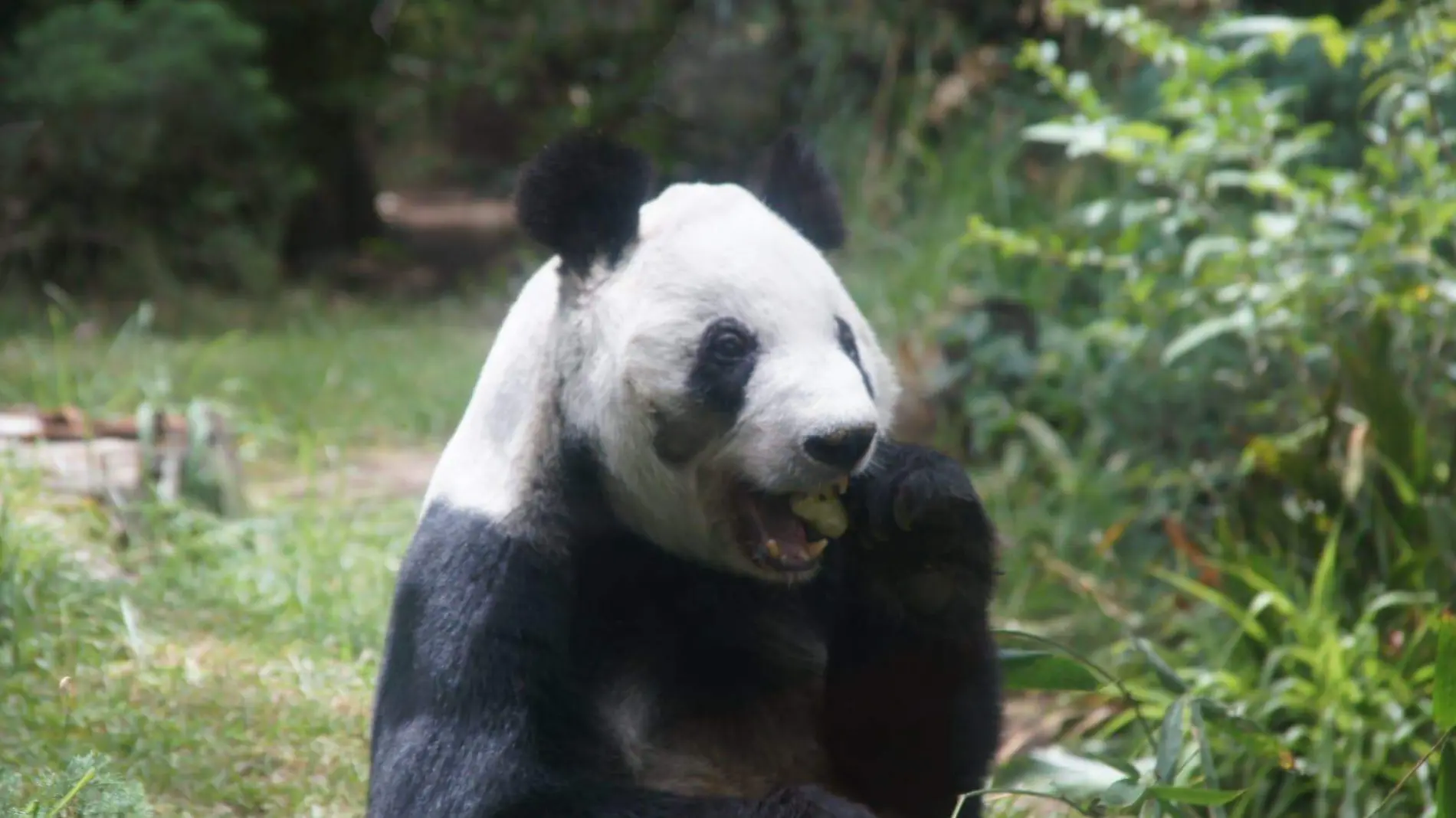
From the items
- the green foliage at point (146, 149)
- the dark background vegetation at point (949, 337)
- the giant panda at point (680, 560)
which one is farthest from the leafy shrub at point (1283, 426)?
the green foliage at point (146, 149)

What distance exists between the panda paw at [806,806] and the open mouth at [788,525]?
34cm

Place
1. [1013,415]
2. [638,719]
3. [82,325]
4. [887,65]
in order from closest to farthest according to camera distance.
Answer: [638,719] → [1013,415] → [82,325] → [887,65]

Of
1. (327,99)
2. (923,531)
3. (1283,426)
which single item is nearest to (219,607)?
(923,531)

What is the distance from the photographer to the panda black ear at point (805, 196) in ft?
9.31

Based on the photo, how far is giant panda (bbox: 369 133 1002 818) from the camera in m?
2.35

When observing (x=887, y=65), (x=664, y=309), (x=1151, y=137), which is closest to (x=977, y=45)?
(x=887, y=65)

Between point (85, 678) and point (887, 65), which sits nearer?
point (85, 678)

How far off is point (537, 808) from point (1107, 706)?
2.94 meters

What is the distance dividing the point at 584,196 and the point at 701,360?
0.37m

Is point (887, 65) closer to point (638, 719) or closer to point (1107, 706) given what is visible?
point (1107, 706)

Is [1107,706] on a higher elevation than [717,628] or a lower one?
lower

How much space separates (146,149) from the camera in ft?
28.3

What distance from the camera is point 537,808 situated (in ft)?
7.58

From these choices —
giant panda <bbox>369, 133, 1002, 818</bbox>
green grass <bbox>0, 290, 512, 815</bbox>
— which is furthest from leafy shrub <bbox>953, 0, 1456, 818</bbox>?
green grass <bbox>0, 290, 512, 815</bbox>
